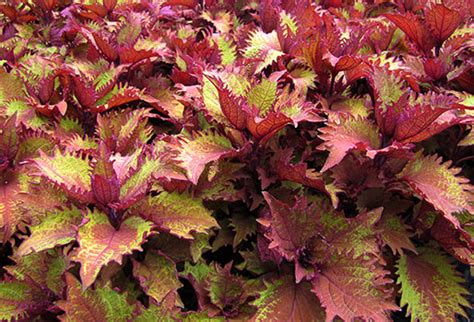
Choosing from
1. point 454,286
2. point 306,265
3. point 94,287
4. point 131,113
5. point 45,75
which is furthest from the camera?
point 45,75

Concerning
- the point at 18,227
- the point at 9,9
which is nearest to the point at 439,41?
the point at 18,227

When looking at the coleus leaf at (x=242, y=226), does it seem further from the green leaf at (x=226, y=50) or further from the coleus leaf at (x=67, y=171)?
the green leaf at (x=226, y=50)

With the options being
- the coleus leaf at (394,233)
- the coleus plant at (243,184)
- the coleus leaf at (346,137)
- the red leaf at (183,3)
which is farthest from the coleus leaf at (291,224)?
the red leaf at (183,3)

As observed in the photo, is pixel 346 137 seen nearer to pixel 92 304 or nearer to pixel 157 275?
pixel 157 275

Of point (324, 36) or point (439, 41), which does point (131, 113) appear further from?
point (439, 41)

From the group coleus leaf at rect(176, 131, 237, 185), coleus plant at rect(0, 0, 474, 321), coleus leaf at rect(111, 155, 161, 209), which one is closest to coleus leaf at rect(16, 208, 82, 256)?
coleus plant at rect(0, 0, 474, 321)

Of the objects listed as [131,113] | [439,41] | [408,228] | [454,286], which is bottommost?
[454,286]

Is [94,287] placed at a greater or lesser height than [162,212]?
lesser
